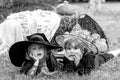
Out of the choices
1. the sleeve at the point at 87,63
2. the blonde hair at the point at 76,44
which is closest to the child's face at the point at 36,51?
the blonde hair at the point at 76,44

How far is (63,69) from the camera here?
4586 millimetres

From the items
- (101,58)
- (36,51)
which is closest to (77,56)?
(36,51)

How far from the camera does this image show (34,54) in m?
4.25

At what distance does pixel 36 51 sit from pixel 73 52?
0.54 metres

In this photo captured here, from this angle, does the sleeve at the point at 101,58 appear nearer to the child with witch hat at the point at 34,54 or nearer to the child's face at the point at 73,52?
the child's face at the point at 73,52

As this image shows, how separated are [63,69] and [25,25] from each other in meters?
1.44

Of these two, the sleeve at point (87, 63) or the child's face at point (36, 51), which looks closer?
the child's face at point (36, 51)

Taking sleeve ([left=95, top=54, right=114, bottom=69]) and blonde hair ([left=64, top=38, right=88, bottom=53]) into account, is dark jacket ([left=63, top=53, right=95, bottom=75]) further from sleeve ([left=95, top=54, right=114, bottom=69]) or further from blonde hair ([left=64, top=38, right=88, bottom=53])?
sleeve ([left=95, top=54, right=114, bottom=69])

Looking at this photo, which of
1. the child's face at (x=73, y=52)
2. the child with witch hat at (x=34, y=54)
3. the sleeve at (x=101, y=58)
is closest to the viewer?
the child with witch hat at (x=34, y=54)

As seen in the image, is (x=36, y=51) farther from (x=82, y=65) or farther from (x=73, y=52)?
(x=82, y=65)

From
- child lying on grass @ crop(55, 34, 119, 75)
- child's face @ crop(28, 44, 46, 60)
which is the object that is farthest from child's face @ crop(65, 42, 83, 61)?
→ child's face @ crop(28, 44, 46, 60)

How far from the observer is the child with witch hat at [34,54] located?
4230mm

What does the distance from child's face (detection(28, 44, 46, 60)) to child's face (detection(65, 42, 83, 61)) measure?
0.38 m

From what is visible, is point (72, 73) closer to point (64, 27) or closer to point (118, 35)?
point (64, 27)
